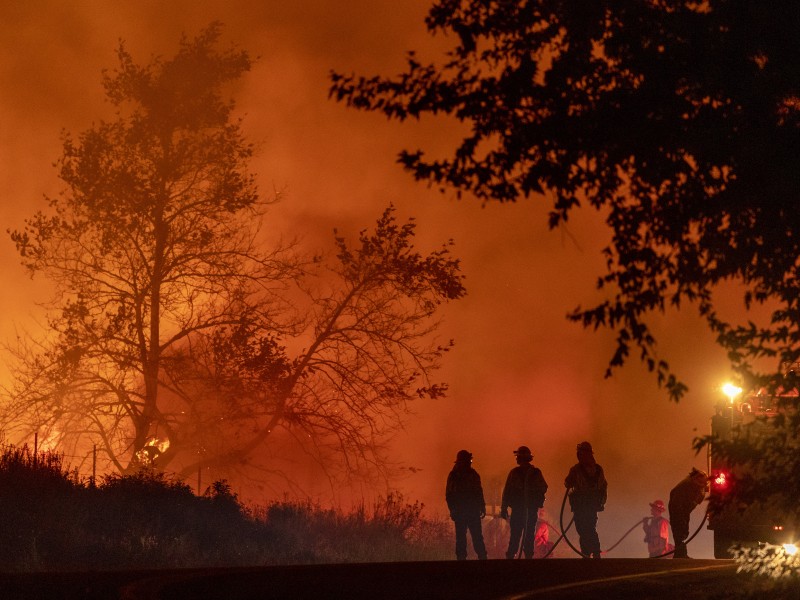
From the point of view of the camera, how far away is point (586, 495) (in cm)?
2069

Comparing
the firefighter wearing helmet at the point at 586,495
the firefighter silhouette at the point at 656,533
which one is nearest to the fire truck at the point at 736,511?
the firefighter wearing helmet at the point at 586,495

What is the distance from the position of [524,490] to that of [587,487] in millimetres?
975

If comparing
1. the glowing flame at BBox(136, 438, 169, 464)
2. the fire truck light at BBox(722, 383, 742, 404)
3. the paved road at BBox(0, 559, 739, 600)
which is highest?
the glowing flame at BBox(136, 438, 169, 464)

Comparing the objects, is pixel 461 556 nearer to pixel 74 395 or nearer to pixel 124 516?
pixel 124 516

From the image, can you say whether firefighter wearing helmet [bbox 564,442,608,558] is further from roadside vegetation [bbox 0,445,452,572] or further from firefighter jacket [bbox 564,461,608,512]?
roadside vegetation [bbox 0,445,452,572]

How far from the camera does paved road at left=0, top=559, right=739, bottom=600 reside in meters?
11.1

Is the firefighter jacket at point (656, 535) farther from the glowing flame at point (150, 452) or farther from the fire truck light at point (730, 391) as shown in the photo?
the fire truck light at point (730, 391)

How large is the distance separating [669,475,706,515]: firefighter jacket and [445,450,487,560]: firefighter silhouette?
3.05 meters

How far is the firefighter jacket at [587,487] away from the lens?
2066 cm

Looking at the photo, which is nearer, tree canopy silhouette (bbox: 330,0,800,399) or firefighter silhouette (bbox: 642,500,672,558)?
tree canopy silhouette (bbox: 330,0,800,399)

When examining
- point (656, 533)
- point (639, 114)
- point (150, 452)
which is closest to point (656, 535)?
point (656, 533)

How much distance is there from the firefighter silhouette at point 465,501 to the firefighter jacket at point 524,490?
1.46ft

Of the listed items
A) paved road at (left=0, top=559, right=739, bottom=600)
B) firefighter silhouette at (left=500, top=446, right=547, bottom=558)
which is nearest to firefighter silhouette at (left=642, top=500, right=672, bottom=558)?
firefighter silhouette at (left=500, top=446, right=547, bottom=558)

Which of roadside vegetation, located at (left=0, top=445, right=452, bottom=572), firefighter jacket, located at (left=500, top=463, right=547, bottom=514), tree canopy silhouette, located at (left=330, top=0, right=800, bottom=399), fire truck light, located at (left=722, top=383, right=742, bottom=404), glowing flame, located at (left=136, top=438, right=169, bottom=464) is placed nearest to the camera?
tree canopy silhouette, located at (left=330, top=0, right=800, bottom=399)
